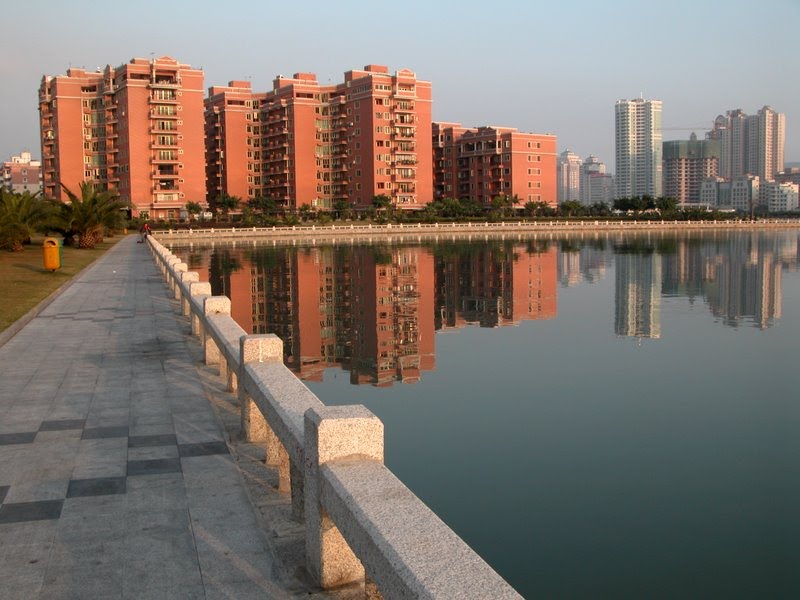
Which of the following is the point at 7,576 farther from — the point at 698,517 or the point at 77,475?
the point at 698,517

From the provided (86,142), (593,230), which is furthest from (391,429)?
(86,142)

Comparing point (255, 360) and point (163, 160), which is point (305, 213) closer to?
point (163, 160)

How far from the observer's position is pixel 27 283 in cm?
2439

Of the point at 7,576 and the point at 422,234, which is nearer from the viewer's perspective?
the point at 7,576

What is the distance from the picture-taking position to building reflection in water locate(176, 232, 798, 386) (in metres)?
18.8

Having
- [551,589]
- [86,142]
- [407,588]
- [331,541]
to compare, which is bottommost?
[551,589]

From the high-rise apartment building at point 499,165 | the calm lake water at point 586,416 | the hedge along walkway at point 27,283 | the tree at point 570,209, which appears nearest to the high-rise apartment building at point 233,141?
the high-rise apartment building at point 499,165

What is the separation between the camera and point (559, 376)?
14984mm

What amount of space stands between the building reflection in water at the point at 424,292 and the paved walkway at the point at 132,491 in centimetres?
587

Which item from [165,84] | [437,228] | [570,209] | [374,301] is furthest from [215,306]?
[570,209]

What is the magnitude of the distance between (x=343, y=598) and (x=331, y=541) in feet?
0.99

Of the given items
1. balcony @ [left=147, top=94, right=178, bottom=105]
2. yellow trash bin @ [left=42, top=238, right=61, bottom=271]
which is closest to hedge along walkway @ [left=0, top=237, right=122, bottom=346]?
yellow trash bin @ [left=42, top=238, right=61, bottom=271]

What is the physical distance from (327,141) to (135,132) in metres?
27.3

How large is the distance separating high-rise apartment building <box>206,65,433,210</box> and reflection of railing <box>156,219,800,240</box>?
13.9m
